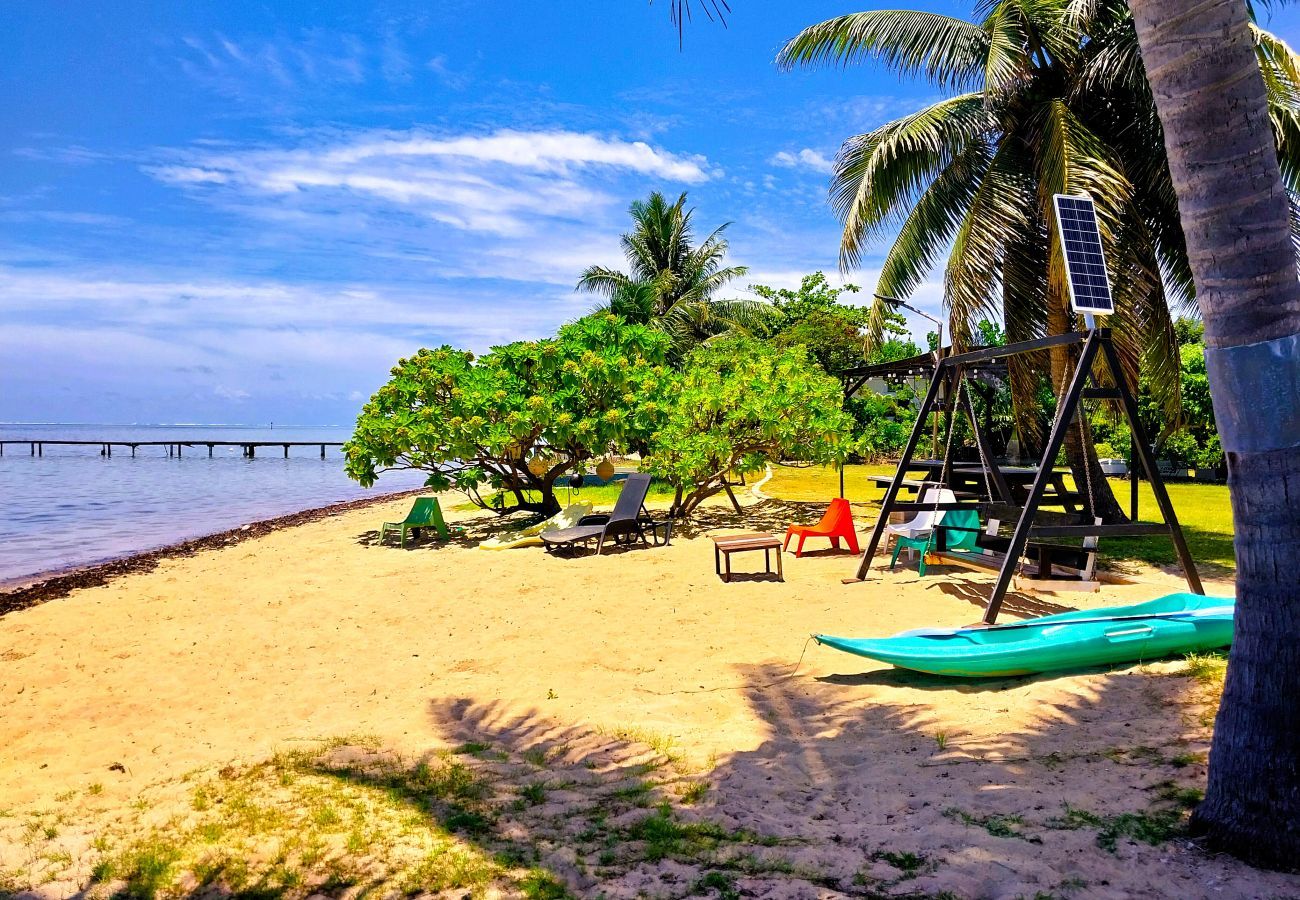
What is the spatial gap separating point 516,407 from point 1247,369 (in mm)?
12969

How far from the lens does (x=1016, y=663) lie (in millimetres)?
5910

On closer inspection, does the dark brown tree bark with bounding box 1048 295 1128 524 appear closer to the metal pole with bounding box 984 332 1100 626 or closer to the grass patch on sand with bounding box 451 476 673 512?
the metal pole with bounding box 984 332 1100 626

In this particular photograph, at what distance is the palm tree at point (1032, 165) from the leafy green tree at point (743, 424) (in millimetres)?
2648

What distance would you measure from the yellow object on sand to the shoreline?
239 inches

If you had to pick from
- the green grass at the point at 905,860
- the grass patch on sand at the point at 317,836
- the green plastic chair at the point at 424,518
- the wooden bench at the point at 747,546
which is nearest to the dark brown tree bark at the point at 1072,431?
the wooden bench at the point at 747,546

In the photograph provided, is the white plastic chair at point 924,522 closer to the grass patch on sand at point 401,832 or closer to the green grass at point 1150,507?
the green grass at point 1150,507

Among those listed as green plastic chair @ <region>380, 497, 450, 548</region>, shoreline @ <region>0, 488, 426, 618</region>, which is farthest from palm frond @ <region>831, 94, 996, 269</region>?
shoreline @ <region>0, 488, 426, 618</region>

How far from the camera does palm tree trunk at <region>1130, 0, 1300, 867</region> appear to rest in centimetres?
317

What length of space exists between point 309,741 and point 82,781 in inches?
50.0

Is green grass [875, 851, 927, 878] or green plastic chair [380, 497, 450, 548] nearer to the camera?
green grass [875, 851, 927, 878]

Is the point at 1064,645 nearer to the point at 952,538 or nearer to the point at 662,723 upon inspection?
the point at 662,723

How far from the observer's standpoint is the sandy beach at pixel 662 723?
3422 mm

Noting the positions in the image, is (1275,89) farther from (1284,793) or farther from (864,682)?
(1284,793)

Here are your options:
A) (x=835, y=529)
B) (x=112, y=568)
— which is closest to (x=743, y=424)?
(x=835, y=529)
